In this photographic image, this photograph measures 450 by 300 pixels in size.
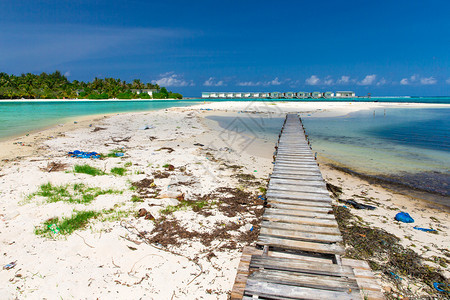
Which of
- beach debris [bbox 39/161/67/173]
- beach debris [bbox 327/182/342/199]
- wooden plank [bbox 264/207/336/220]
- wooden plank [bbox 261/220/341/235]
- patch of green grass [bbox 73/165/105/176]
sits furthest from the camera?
beach debris [bbox 39/161/67/173]

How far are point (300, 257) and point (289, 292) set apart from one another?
1124mm

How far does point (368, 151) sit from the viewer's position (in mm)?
14078

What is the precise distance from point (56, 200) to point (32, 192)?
1.06 meters

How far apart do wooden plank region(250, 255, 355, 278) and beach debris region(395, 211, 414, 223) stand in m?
3.54

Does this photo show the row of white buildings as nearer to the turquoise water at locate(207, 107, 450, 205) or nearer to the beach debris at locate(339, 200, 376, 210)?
the turquoise water at locate(207, 107, 450, 205)

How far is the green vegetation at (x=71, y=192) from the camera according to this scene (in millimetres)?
6145

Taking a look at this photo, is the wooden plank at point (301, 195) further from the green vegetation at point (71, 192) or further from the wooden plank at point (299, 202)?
the green vegetation at point (71, 192)

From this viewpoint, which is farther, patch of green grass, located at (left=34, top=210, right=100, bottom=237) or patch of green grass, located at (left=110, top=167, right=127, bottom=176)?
patch of green grass, located at (left=110, top=167, right=127, bottom=176)

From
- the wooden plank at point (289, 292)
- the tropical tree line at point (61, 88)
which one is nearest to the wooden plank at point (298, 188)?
the wooden plank at point (289, 292)

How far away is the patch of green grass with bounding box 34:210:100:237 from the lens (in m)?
4.76

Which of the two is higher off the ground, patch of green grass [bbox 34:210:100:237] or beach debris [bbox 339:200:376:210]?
patch of green grass [bbox 34:210:100:237]

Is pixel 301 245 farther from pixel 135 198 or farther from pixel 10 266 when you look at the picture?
pixel 10 266

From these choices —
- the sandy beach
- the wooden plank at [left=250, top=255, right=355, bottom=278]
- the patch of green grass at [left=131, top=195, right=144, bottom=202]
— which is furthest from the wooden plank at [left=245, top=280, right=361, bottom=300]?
the patch of green grass at [left=131, top=195, right=144, bottom=202]

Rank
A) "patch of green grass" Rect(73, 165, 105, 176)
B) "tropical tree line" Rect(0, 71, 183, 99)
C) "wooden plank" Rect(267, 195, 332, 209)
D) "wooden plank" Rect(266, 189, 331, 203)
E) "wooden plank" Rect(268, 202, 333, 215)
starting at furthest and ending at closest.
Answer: "tropical tree line" Rect(0, 71, 183, 99) → "patch of green grass" Rect(73, 165, 105, 176) → "wooden plank" Rect(266, 189, 331, 203) → "wooden plank" Rect(267, 195, 332, 209) → "wooden plank" Rect(268, 202, 333, 215)
